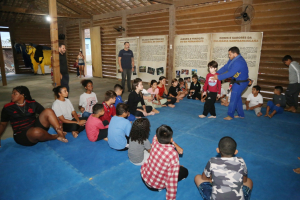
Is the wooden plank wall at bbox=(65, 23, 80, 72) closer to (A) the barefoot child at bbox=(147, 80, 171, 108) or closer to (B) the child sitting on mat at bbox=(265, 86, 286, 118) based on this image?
(A) the barefoot child at bbox=(147, 80, 171, 108)

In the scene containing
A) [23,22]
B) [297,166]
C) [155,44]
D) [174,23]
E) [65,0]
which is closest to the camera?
[297,166]

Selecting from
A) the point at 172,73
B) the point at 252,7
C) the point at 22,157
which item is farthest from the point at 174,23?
the point at 22,157

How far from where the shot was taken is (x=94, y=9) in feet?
39.9

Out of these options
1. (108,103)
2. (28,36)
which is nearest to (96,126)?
(108,103)

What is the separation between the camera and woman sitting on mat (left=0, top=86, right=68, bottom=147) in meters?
3.50

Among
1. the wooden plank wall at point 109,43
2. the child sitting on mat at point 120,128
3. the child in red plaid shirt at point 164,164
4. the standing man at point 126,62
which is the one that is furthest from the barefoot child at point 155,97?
the wooden plank wall at point 109,43

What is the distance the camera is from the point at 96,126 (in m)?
3.86

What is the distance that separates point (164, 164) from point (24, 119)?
9.59 ft

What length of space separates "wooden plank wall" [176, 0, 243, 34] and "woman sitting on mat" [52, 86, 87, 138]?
6.21 meters

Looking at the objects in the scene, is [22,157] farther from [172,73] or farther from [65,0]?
[65,0]

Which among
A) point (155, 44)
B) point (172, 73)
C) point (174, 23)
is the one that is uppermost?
point (174, 23)

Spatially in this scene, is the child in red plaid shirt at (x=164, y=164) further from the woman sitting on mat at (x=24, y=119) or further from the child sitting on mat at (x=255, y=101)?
the child sitting on mat at (x=255, y=101)

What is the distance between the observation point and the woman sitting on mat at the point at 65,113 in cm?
412

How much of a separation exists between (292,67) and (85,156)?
6.15 metres
